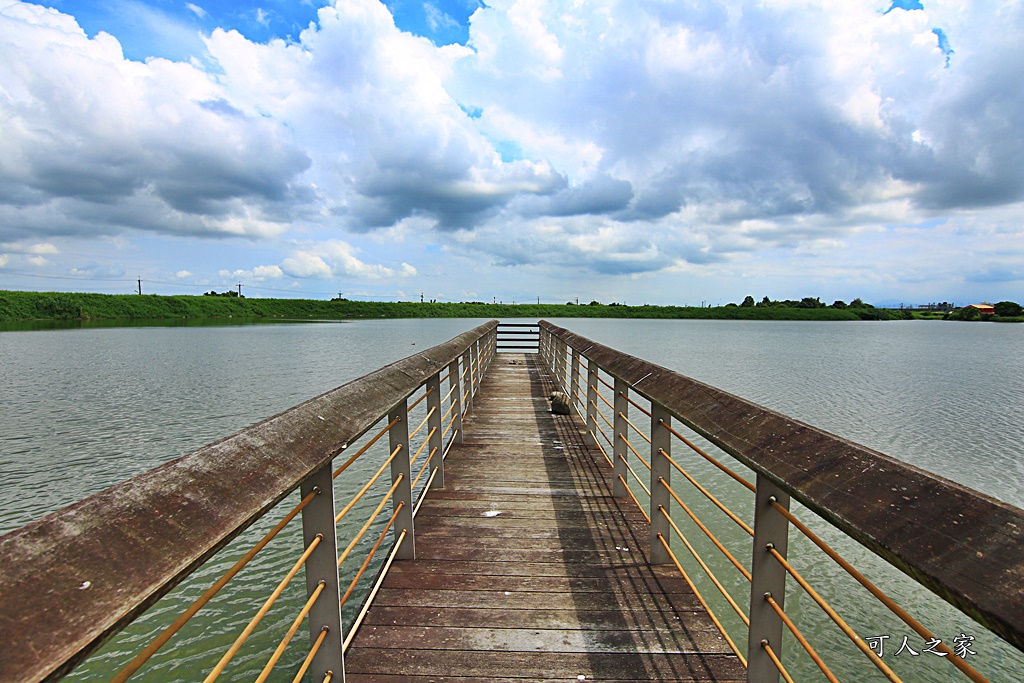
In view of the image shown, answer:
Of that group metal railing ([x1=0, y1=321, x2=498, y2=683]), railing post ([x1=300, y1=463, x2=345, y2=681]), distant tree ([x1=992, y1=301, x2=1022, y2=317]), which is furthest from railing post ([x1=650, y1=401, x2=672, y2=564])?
distant tree ([x1=992, y1=301, x2=1022, y2=317])

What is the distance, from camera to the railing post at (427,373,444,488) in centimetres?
362

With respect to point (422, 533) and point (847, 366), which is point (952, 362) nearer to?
point (847, 366)

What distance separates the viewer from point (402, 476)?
281 cm

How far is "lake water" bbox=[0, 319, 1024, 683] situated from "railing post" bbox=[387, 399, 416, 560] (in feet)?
6.18

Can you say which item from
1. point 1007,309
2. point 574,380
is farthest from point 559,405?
point 1007,309

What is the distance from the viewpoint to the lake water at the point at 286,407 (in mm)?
5828

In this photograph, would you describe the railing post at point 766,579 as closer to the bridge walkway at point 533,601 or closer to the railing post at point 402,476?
the bridge walkway at point 533,601

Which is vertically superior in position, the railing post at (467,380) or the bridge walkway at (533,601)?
the railing post at (467,380)

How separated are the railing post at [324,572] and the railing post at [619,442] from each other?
2.18 m

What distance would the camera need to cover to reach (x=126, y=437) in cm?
959

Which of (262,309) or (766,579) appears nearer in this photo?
(766,579)

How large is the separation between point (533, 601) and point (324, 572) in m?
1.14

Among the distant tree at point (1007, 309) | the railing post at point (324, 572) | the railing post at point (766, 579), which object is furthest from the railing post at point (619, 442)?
the distant tree at point (1007, 309)

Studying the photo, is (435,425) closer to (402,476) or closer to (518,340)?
(402,476)
